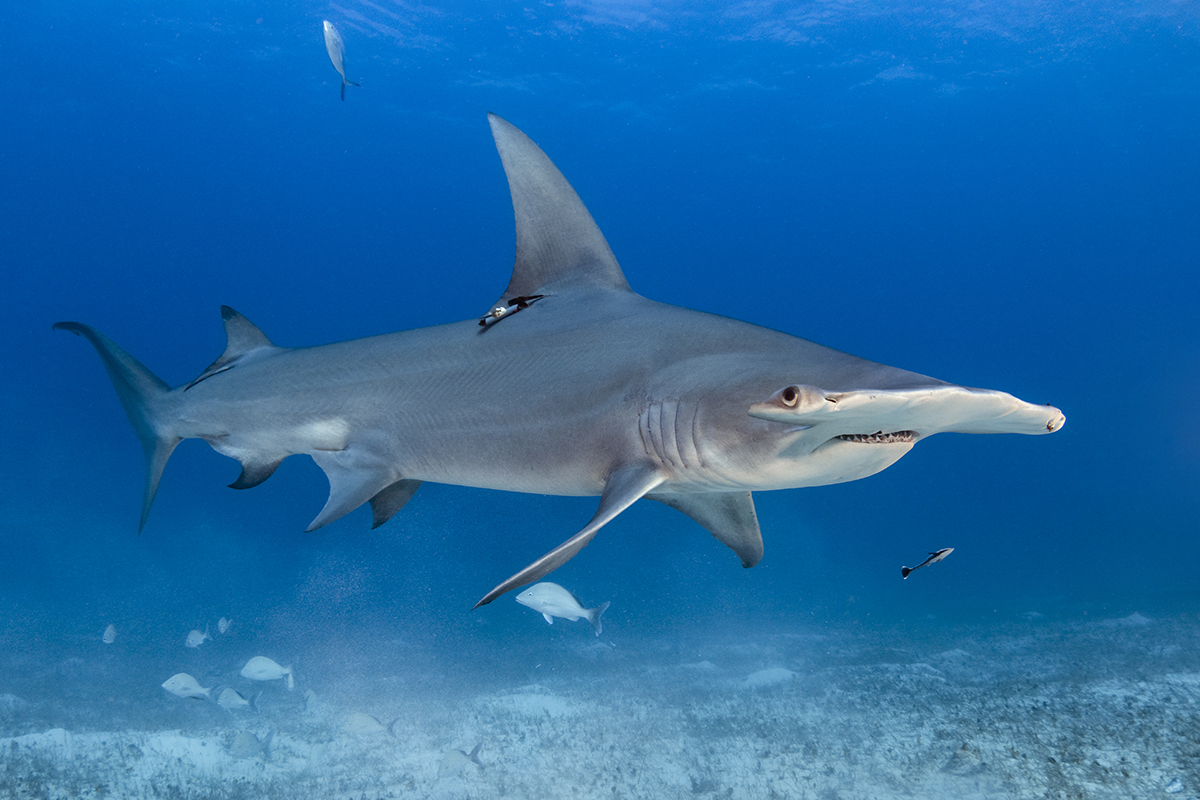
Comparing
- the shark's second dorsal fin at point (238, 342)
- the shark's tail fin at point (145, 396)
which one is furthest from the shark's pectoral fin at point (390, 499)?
the shark's tail fin at point (145, 396)

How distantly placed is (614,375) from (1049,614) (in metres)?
18.6

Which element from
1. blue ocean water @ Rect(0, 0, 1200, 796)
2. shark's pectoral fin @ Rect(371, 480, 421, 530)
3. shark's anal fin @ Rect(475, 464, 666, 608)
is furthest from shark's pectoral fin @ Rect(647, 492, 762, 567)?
blue ocean water @ Rect(0, 0, 1200, 796)

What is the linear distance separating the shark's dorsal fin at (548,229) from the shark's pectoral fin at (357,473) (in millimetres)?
1084

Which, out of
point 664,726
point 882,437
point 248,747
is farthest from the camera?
point 664,726

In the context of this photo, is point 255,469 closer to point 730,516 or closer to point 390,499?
point 390,499

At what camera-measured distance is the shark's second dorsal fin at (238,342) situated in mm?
3688

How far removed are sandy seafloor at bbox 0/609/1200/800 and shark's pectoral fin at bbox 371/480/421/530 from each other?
165 inches

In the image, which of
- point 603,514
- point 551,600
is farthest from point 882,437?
point 551,600

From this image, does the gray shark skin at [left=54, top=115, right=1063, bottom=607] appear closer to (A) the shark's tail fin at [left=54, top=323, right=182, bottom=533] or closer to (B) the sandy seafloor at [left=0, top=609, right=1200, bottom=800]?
(A) the shark's tail fin at [left=54, top=323, right=182, bottom=533]

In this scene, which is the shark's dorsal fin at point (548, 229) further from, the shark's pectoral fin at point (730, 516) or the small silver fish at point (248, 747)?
the small silver fish at point (248, 747)

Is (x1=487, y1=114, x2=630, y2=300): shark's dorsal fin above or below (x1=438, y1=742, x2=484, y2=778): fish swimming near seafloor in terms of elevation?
above

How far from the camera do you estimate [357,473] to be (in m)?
3.10

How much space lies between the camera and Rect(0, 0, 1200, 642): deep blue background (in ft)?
68.0

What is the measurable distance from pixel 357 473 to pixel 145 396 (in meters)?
1.61
